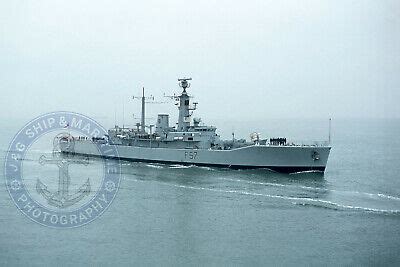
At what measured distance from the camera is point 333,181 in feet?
108

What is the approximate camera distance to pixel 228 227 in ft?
70.2

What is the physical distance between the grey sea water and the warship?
3.80 metres

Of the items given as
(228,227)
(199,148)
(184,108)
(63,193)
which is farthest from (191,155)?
(228,227)

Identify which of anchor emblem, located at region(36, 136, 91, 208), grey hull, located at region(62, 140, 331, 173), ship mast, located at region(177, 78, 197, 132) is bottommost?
anchor emblem, located at region(36, 136, 91, 208)

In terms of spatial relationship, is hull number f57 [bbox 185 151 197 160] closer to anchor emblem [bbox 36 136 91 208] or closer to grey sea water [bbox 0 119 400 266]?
grey sea water [bbox 0 119 400 266]

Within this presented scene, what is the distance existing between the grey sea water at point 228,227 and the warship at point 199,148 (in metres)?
3.80

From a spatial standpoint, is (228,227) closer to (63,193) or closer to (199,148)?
(63,193)

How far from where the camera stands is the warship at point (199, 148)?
121 ft

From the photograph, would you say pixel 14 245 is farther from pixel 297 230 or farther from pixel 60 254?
pixel 297 230

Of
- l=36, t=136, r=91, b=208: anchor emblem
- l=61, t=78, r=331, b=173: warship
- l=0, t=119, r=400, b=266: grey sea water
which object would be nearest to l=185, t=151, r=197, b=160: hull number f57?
l=61, t=78, r=331, b=173: warship

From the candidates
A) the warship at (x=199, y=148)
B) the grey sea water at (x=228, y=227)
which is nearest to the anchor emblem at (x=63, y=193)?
A: the grey sea water at (x=228, y=227)

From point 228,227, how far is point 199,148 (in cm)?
2041

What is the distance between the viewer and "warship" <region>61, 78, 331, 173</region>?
37.0 m

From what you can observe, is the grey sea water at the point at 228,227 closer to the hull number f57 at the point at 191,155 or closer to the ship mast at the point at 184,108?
the hull number f57 at the point at 191,155
